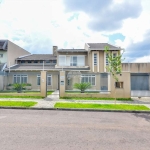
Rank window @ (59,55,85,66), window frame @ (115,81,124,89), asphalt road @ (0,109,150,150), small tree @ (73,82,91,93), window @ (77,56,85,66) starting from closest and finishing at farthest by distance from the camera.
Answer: asphalt road @ (0,109,150,150), window frame @ (115,81,124,89), small tree @ (73,82,91,93), window @ (59,55,85,66), window @ (77,56,85,66)

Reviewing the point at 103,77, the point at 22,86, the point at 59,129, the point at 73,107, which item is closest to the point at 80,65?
the point at 103,77

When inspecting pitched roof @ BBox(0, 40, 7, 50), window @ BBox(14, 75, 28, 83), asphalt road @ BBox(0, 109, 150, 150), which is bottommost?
asphalt road @ BBox(0, 109, 150, 150)

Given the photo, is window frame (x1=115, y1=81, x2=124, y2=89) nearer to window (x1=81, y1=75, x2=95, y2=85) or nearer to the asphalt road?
window (x1=81, y1=75, x2=95, y2=85)

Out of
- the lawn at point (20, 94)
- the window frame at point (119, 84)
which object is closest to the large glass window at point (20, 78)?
the lawn at point (20, 94)

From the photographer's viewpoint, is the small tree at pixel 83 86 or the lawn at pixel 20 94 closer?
the lawn at pixel 20 94

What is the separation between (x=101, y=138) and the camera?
462 centimetres

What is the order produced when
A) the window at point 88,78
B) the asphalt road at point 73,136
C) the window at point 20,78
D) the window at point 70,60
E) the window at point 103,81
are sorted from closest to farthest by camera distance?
the asphalt road at point 73,136 → the window at point 103,81 → the window at point 88,78 → the window at point 20,78 → the window at point 70,60

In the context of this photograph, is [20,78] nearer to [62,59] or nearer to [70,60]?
[62,59]

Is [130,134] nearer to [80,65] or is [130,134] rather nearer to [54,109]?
[54,109]

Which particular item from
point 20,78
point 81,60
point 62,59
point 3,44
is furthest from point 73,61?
point 3,44

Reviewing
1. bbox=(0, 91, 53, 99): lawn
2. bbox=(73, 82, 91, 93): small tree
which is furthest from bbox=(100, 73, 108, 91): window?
bbox=(0, 91, 53, 99): lawn

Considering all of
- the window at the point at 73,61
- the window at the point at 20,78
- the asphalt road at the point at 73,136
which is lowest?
the asphalt road at the point at 73,136

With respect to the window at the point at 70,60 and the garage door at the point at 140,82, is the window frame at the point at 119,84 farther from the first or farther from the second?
the window at the point at 70,60

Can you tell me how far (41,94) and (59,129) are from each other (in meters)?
8.61
